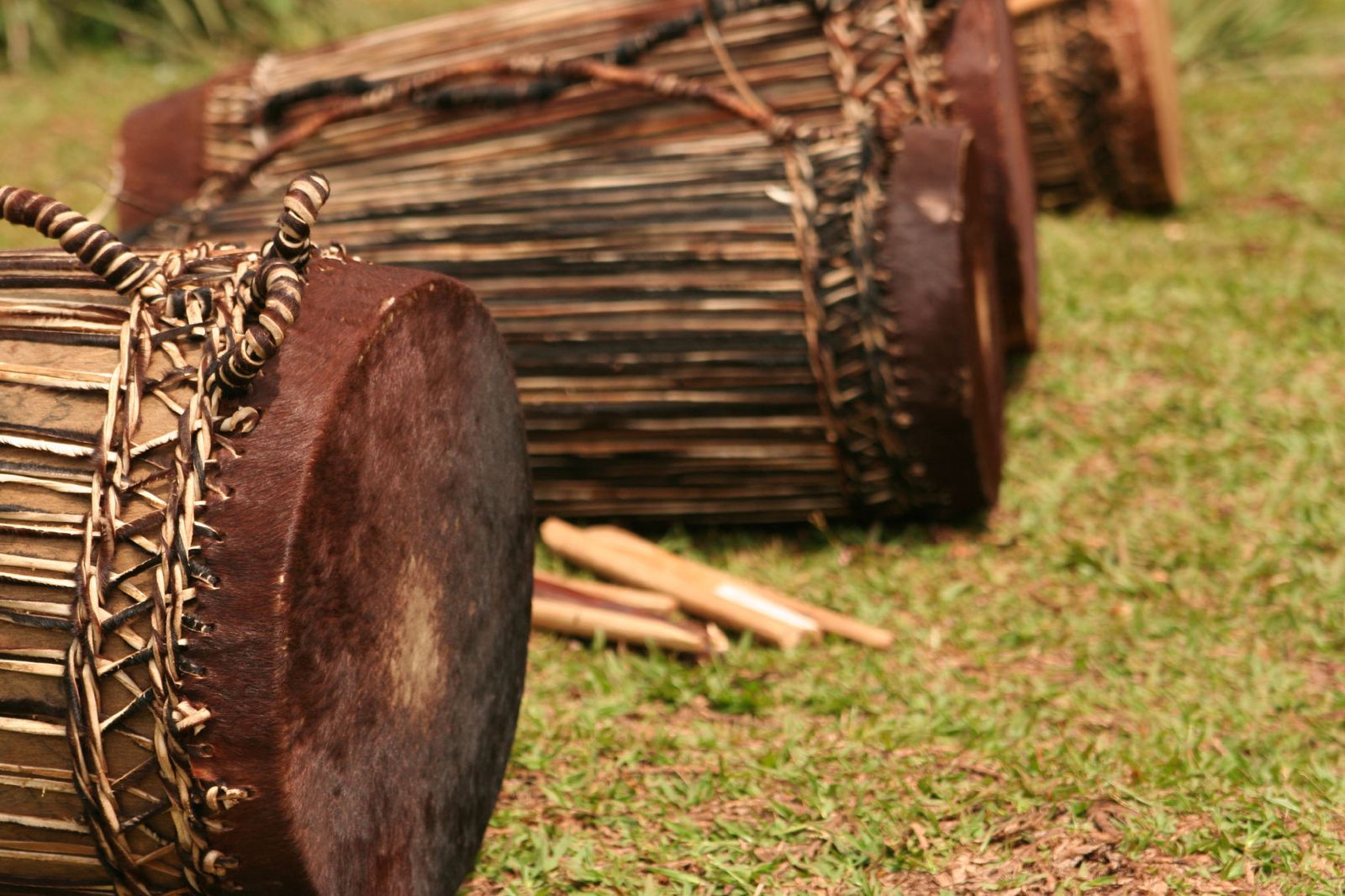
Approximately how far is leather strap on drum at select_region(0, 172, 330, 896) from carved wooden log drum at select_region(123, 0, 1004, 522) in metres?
1.20

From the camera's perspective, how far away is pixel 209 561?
1.48 meters

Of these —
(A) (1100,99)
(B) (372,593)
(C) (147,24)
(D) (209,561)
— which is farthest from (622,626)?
(C) (147,24)

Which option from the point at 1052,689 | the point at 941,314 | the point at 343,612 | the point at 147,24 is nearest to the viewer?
the point at 343,612

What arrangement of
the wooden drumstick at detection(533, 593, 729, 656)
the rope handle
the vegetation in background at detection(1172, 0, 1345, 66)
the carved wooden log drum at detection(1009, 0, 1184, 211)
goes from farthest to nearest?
1. the vegetation in background at detection(1172, 0, 1345, 66)
2. the carved wooden log drum at detection(1009, 0, 1184, 211)
3. the wooden drumstick at detection(533, 593, 729, 656)
4. the rope handle

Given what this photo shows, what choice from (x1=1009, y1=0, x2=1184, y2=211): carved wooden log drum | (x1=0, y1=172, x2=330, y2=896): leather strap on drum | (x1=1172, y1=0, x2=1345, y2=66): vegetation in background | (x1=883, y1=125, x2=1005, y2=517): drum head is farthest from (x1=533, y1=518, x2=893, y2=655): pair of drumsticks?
(x1=1172, y1=0, x2=1345, y2=66): vegetation in background

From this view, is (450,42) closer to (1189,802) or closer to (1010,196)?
(1010,196)

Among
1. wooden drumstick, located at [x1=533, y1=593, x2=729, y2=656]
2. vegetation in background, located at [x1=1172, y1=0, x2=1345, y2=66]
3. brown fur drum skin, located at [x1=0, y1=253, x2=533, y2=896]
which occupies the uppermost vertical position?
vegetation in background, located at [x1=1172, y1=0, x2=1345, y2=66]

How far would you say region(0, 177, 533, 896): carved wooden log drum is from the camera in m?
1.48

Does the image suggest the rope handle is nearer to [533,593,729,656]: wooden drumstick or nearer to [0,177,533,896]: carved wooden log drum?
[0,177,533,896]: carved wooden log drum

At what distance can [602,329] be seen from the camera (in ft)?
9.08

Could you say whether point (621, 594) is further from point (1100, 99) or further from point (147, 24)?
point (147, 24)

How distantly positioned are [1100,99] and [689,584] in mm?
2456

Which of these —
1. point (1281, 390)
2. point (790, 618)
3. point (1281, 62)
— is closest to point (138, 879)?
point (790, 618)

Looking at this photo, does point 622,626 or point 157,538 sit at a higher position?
point 157,538
